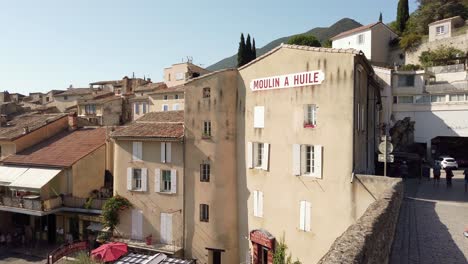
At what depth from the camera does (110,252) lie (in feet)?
78.6

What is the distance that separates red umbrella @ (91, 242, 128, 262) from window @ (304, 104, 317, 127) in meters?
14.4

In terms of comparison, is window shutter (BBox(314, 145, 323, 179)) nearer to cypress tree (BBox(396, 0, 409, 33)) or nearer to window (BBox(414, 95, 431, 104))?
window (BBox(414, 95, 431, 104))

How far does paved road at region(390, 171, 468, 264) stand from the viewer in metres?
10.2

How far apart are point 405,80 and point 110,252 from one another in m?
38.2

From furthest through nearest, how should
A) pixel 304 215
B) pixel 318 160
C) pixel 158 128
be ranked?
pixel 158 128 → pixel 304 215 → pixel 318 160

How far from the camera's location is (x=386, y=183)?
16281 mm

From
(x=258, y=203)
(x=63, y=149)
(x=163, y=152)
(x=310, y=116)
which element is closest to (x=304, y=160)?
(x=310, y=116)

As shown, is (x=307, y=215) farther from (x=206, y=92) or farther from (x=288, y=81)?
(x=206, y=92)

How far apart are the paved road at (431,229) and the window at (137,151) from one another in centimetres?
1779

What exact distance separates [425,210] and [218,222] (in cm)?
1324

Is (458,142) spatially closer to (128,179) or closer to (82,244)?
(128,179)

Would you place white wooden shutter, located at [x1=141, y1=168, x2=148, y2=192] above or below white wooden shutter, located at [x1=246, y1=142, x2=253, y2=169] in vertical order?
below

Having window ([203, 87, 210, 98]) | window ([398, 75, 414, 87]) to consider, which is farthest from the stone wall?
window ([398, 75, 414, 87])

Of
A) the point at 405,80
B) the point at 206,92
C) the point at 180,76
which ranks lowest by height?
the point at 206,92
